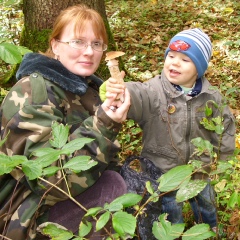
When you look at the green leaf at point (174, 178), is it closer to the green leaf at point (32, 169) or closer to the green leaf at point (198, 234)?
the green leaf at point (198, 234)

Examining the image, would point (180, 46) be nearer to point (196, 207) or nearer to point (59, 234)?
point (196, 207)

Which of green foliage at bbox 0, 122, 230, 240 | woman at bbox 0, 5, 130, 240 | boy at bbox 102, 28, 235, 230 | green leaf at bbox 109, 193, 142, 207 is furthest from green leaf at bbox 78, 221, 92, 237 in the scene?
boy at bbox 102, 28, 235, 230

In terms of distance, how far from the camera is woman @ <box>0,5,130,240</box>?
1.82 metres

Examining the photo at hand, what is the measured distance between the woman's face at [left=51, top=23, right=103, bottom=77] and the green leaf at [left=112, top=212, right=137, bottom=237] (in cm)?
117

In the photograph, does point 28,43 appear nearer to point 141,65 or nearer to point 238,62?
point 141,65

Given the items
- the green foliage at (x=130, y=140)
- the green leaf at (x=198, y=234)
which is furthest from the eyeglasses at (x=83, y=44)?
the green foliage at (x=130, y=140)

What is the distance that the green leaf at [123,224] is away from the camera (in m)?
1.11

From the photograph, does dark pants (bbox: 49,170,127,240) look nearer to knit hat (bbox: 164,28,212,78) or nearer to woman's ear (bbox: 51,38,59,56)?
woman's ear (bbox: 51,38,59,56)

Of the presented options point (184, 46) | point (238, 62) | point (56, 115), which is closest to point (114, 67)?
point (56, 115)

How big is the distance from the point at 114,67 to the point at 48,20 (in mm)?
1866

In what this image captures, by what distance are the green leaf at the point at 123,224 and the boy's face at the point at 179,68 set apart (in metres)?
1.35

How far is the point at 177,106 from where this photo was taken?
2365 mm

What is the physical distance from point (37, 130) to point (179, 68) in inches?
38.9

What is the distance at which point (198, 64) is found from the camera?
2.33 meters
